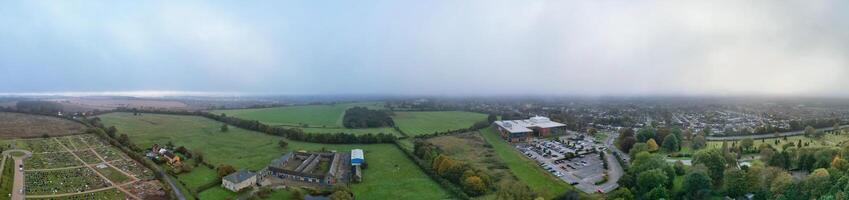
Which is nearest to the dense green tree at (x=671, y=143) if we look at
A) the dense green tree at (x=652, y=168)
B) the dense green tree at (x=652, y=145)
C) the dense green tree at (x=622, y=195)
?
the dense green tree at (x=652, y=145)

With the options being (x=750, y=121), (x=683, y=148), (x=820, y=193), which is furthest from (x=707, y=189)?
Result: (x=750, y=121)

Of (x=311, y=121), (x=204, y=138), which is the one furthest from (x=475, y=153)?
(x=311, y=121)

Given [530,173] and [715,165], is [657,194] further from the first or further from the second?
[530,173]

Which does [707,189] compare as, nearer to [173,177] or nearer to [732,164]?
[732,164]

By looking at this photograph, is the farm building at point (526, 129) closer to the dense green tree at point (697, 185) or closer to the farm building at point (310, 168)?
the farm building at point (310, 168)

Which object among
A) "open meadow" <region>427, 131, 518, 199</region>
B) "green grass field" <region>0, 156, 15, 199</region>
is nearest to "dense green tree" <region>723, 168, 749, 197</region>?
"open meadow" <region>427, 131, 518, 199</region>

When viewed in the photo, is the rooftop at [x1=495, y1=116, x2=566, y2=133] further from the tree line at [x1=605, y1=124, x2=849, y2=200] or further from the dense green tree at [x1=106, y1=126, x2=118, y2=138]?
the dense green tree at [x1=106, y1=126, x2=118, y2=138]
